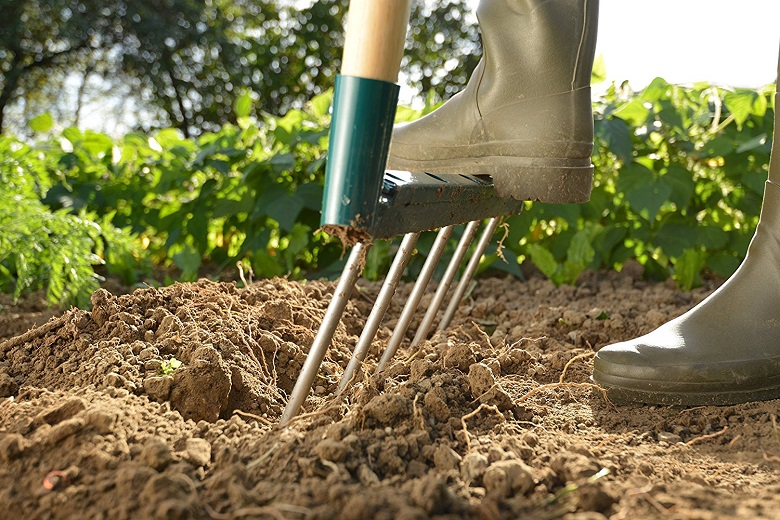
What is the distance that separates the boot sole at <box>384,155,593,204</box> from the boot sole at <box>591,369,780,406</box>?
1.15 ft

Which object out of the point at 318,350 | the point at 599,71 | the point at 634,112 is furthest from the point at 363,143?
the point at 599,71

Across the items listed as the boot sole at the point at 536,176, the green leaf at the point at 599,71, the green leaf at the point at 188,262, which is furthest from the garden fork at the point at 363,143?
the green leaf at the point at 599,71

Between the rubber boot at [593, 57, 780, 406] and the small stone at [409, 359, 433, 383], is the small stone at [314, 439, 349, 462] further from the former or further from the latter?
the rubber boot at [593, 57, 780, 406]

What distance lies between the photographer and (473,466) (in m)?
1.07

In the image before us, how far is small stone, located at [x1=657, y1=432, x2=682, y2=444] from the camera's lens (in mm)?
1309

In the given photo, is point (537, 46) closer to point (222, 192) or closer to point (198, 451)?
point (198, 451)

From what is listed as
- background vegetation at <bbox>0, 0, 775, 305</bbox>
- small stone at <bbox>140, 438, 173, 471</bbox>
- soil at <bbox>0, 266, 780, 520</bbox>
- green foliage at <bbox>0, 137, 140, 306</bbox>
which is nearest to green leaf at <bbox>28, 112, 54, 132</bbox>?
background vegetation at <bbox>0, 0, 775, 305</bbox>

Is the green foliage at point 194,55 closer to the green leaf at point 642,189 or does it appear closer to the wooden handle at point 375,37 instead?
the green leaf at point 642,189

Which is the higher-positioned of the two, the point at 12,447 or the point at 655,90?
the point at 655,90

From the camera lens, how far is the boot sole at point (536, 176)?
1.54m

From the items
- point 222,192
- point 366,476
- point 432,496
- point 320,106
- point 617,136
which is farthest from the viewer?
point 320,106

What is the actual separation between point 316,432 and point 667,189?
1.89 m

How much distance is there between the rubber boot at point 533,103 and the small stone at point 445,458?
0.60 metres

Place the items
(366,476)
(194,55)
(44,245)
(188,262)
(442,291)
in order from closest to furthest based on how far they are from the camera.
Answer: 1. (366,476)
2. (442,291)
3. (44,245)
4. (188,262)
5. (194,55)
